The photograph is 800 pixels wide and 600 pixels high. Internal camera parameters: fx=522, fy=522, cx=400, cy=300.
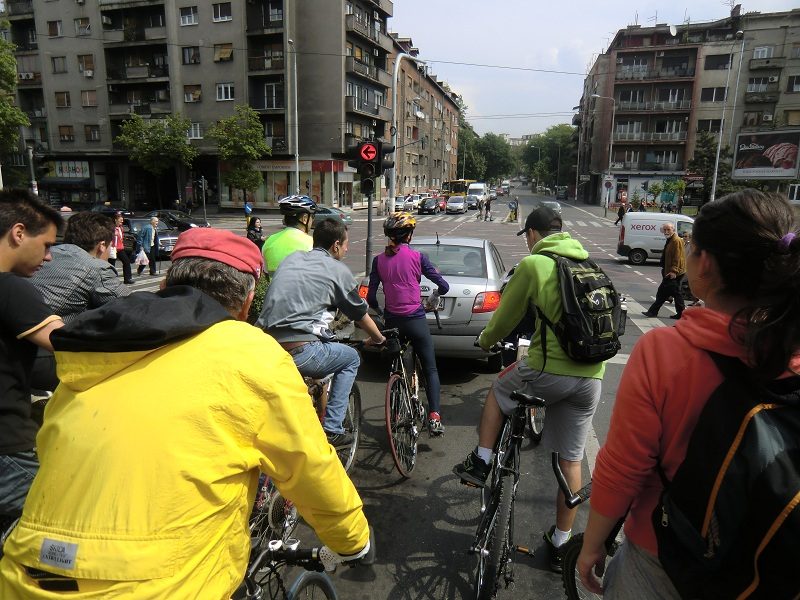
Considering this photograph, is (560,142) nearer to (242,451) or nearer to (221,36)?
(221,36)

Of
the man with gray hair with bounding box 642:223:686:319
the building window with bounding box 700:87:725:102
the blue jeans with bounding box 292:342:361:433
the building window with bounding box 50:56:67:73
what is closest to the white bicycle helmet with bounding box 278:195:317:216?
the blue jeans with bounding box 292:342:361:433

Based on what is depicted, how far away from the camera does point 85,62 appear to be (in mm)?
42406

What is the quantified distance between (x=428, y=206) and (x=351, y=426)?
42544mm

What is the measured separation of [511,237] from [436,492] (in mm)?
24639

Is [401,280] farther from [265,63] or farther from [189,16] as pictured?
[189,16]

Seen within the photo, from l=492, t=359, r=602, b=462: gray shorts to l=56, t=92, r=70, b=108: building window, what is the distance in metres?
52.3

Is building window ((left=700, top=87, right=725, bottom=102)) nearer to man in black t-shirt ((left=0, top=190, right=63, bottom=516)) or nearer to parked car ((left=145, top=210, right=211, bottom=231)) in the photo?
parked car ((left=145, top=210, right=211, bottom=231))

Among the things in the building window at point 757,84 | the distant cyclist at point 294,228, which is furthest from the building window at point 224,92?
the building window at point 757,84

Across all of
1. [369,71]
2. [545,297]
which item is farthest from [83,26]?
[545,297]

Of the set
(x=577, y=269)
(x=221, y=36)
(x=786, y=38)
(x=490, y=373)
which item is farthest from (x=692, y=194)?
(x=577, y=269)

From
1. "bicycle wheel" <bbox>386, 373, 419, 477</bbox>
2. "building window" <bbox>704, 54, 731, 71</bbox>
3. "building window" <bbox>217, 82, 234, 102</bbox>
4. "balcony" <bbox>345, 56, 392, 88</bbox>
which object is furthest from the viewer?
"building window" <bbox>704, 54, 731, 71</bbox>

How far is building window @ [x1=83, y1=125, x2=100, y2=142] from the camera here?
43250 millimetres

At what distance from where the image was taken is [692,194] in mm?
46438

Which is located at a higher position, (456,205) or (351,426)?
(456,205)
